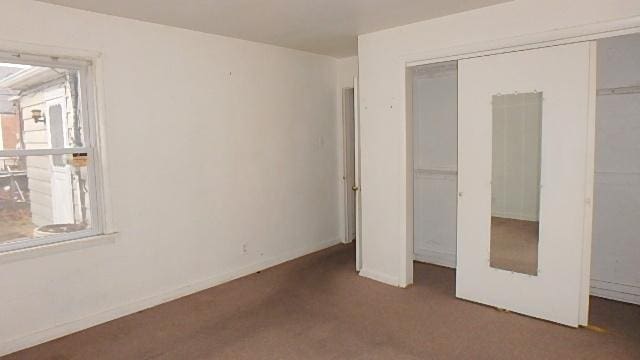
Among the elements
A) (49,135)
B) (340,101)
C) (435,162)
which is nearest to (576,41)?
(435,162)

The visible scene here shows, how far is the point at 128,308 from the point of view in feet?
11.7

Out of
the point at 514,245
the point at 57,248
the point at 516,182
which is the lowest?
the point at 514,245

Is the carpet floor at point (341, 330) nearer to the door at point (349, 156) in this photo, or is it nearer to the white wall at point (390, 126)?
the white wall at point (390, 126)

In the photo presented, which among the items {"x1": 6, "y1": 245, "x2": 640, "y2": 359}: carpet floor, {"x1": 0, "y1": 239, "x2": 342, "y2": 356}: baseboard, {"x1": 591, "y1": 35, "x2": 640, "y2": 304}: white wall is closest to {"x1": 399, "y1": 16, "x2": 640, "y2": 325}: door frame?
{"x1": 6, "y1": 245, "x2": 640, "y2": 359}: carpet floor

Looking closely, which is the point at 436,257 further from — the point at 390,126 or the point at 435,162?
the point at 390,126

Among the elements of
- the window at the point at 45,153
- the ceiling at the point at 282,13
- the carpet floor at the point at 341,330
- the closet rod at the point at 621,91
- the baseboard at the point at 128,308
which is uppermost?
the ceiling at the point at 282,13

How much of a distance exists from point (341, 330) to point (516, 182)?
1.85m

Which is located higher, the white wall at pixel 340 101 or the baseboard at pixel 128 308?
the white wall at pixel 340 101

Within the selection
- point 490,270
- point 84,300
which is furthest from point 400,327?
point 84,300

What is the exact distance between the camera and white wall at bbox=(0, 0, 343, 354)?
10.3 feet

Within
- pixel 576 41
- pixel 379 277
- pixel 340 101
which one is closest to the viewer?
pixel 576 41

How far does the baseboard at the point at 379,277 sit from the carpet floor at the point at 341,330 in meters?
0.14

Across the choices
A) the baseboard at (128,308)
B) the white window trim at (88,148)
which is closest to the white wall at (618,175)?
the baseboard at (128,308)

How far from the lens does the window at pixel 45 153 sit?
9.99 ft
